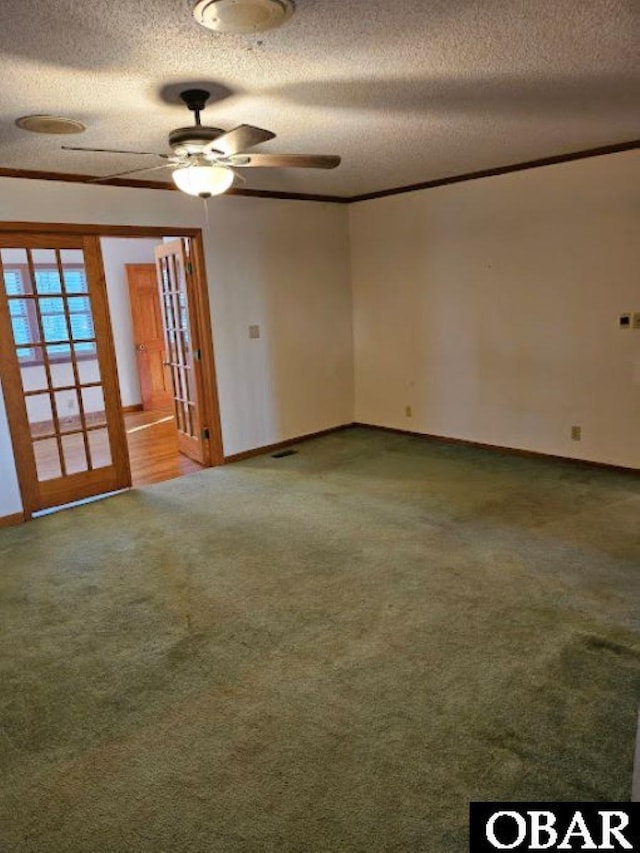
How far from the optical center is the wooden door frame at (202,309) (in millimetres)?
4406

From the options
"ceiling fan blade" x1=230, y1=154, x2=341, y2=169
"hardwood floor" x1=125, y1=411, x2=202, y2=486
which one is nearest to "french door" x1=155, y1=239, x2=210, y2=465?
"hardwood floor" x1=125, y1=411, x2=202, y2=486

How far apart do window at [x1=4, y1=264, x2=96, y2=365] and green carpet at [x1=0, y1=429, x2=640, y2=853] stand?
4.93 ft

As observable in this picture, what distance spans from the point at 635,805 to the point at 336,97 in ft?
9.62

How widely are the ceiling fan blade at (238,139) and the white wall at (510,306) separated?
9.89 ft

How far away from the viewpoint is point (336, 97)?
2.77m

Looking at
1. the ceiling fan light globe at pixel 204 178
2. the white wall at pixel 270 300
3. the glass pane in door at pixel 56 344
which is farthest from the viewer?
the white wall at pixel 270 300

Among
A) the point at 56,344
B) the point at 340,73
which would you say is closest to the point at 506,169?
the point at 340,73

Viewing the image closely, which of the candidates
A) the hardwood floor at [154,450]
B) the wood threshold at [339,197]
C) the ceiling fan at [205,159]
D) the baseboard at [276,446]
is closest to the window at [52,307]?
the wood threshold at [339,197]

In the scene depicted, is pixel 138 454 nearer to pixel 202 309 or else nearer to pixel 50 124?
pixel 202 309

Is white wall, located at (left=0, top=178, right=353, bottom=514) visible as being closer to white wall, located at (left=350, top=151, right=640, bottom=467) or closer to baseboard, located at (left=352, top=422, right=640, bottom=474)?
white wall, located at (left=350, top=151, right=640, bottom=467)

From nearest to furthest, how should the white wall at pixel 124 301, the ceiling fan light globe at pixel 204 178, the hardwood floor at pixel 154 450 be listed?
the ceiling fan light globe at pixel 204 178
the hardwood floor at pixel 154 450
the white wall at pixel 124 301

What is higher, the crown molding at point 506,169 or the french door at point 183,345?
the crown molding at point 506,169

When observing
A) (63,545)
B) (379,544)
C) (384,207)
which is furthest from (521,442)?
(63,545)

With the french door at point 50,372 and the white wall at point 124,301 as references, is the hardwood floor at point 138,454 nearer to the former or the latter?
the french door at point 50,372
